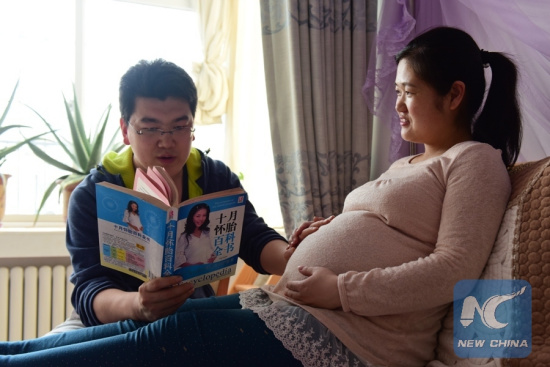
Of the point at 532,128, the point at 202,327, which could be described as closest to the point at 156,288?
the point at 202,327

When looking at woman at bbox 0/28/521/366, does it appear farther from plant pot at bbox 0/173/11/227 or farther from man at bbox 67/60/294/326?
plant pot at bbox 0/173/11/227

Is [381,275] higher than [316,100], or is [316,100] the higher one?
[316,100]

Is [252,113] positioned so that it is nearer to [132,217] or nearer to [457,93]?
[457,93]

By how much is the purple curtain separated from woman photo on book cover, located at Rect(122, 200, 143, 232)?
1.11m

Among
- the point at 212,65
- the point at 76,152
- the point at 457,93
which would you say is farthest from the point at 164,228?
the point at 212,65

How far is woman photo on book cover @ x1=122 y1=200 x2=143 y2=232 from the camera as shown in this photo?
42.0 inches

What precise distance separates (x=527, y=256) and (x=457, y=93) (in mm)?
467

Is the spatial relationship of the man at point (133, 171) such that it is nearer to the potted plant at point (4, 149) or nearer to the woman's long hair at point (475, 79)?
the woman's long hair at point (475, 79)

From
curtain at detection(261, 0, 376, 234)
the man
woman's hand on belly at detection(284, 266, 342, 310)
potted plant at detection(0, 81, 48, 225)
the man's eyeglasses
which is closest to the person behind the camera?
woman's hand on belly at detection(284, 266, 342, 310)

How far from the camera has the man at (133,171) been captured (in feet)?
4.34

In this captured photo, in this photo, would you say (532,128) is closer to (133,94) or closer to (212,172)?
(212,172)

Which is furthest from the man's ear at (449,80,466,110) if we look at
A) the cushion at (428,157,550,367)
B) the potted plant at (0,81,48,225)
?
the potted plant at (0,81,48,225)

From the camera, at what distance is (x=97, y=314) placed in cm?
130

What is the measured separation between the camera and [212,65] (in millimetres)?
2762
